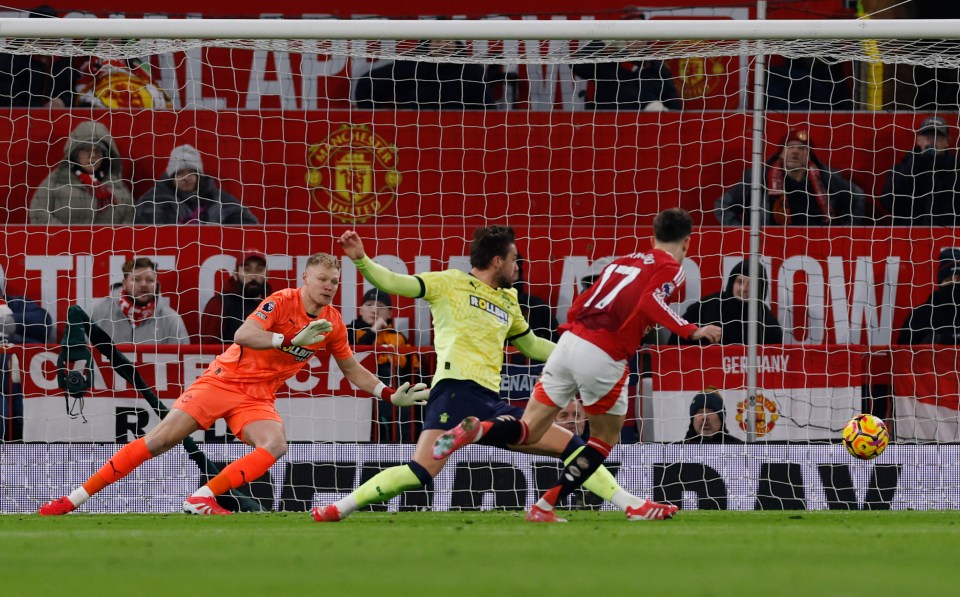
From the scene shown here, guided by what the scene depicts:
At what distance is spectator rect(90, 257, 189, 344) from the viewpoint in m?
10.2

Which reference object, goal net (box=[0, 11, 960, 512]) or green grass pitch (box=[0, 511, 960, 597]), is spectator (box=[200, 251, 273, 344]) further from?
green grass pitch (box=[0, 511, 960, 597])

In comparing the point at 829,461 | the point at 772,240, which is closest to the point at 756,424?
the point at 829,461

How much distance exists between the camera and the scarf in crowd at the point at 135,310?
1027 centimetres

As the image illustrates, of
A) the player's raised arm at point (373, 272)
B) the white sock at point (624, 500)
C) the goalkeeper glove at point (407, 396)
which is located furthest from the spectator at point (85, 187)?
the white sock at point (624, 500)

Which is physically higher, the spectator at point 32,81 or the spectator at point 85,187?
the spectator at point 32,81

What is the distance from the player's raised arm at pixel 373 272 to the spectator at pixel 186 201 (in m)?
3.93

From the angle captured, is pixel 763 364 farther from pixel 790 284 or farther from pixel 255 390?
pixel 255 390

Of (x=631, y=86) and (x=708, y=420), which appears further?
(x=631, y=86)

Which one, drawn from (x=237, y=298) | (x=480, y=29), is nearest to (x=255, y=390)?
(x=237, y=298)

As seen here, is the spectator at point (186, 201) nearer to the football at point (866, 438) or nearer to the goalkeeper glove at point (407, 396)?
the goalkeeper glove at point (407, 396)

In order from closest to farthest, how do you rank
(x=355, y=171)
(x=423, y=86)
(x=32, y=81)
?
(x=355, y=171) < (x=423, y=86) < (x=32, y=81)

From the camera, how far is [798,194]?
10961 mm

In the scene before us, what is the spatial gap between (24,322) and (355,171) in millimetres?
3064

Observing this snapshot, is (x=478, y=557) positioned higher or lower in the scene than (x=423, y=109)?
lower
